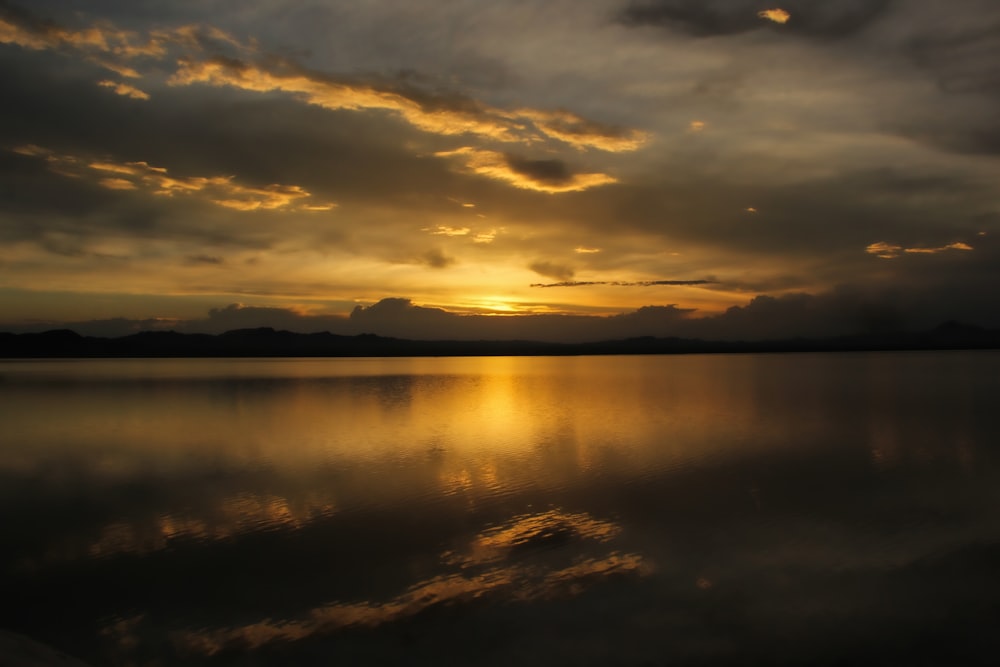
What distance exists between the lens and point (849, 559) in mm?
10797

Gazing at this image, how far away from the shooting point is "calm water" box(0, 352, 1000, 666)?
7910 mm

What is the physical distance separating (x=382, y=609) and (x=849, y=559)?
7.93m

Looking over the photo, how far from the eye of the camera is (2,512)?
1402 centimetres

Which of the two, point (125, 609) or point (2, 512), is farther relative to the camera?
point (2, 512)

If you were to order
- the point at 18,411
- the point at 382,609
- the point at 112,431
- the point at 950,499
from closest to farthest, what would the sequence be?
the point at 382,609, the point at 950,499, the point at 112,431, the point at 18,411

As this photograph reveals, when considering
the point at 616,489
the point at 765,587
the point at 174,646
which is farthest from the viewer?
the point at 616,489

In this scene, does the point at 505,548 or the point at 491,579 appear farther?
the point at 505,548

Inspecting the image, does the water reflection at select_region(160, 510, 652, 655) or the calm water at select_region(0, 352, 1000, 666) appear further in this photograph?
the water reflection at select_region(160, 510, 652, 655)

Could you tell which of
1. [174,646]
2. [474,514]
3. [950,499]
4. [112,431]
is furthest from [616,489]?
[112,431]

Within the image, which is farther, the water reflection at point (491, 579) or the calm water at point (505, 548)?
the water reflection at point (491, 579)

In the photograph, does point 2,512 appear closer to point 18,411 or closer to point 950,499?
point 950,499

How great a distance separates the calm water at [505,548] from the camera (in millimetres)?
7910

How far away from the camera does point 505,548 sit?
37.4 ft

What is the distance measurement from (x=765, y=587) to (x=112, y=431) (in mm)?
27154
